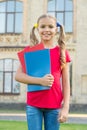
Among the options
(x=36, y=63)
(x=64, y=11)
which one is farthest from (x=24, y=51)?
(x=64, y=11)

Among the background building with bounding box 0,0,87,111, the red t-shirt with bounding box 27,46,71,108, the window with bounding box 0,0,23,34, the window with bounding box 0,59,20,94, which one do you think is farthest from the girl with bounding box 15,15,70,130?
the window with bounding box 0,0,23,34

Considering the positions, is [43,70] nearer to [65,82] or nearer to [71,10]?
[65,82]

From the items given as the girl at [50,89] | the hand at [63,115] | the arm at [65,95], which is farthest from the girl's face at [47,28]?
the hand at [63,115]

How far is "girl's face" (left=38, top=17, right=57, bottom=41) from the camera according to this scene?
13.0 feet

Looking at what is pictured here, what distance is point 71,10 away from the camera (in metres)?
27.4

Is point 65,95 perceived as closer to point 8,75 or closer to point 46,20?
point 46,20

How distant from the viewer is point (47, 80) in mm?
3770

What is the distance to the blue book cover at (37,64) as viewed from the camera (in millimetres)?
3869

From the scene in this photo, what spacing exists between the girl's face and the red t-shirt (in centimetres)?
14

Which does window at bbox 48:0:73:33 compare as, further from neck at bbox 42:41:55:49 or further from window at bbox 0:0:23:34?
neck at bbox 42:41:55:49

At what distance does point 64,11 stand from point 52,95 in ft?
78.5

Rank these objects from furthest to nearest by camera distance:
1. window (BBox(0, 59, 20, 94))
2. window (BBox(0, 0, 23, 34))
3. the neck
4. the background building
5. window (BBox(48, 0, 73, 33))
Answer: window (BBox(0, 0, 23, 34)) < window (BBox(48, 0, 73, 33)) < window (BBox(0, 59, 20, 94)) < the background building < the neck

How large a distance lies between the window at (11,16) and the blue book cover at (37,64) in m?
23.9

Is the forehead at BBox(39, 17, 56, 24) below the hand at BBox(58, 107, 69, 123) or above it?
above
